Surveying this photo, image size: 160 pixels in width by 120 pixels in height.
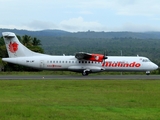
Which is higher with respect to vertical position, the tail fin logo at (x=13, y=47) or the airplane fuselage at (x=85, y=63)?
the tail fin logo at (x=13, y=47)

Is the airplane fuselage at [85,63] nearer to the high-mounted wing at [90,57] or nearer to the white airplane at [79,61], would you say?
the white airplane at [79,61]

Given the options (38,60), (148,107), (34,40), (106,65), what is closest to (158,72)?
(106,65)

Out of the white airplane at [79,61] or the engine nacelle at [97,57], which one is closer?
the engine nacelle at [97,57]

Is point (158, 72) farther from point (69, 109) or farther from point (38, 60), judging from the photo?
point (69, 109)

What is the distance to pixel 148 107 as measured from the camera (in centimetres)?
1623

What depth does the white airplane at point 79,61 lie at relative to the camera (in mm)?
47188

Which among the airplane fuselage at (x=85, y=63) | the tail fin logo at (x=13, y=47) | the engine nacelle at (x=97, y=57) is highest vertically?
the tail fin logo at (x=13, y=47)

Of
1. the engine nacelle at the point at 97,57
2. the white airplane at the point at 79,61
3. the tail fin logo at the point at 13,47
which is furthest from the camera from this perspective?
the tail fin logo at the point at 13,47

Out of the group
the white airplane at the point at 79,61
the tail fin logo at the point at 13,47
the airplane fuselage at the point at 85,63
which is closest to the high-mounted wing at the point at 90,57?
the white airplane at the point at 79,61

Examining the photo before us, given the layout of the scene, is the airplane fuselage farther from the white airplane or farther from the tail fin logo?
the tail fin logo

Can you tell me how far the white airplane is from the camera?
155ft

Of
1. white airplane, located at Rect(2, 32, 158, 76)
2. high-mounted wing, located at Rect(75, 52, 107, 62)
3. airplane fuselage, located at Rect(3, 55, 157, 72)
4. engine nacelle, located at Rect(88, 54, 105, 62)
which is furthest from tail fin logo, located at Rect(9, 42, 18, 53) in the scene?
engine nacelle, located at Rect(88, 54, 105, 62)

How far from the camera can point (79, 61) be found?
158ft

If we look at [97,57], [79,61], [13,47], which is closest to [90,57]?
[97,57]
